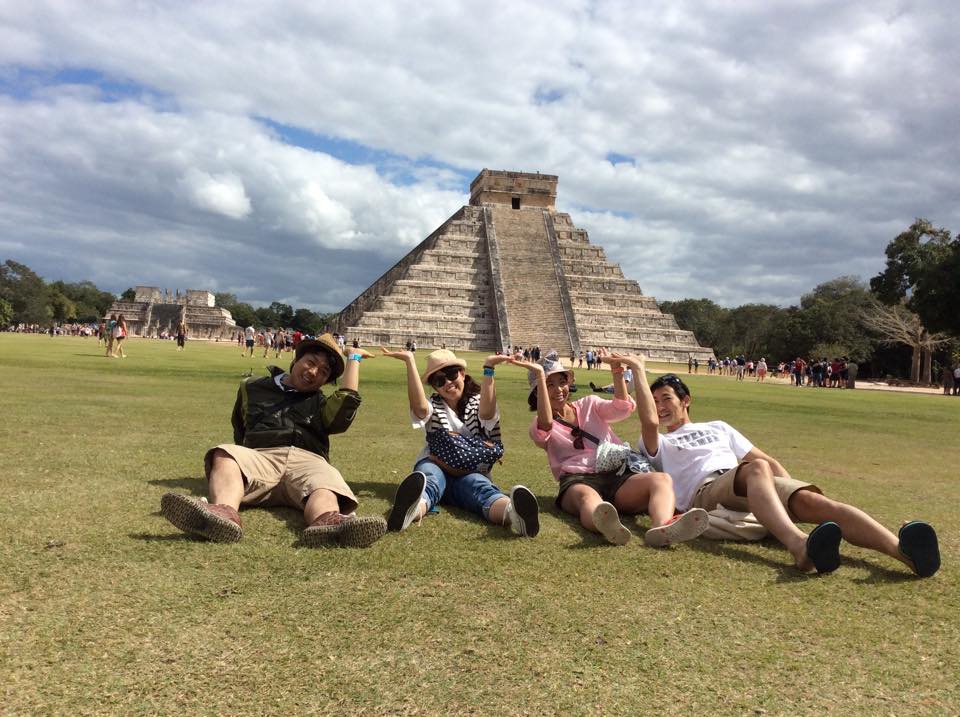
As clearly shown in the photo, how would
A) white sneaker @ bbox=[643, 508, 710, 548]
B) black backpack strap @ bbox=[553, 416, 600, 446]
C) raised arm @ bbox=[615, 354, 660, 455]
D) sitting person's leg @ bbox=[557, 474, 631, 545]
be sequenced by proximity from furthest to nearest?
black backpack strap @ bbox=[553, 416, 600, 446], raised arm @ bbox=[615, 354, 660, 455], sitting person's leg @ bbox=[557, 474, 631, 545], white sneaker @ bbox=[643, 508, 710, 548]

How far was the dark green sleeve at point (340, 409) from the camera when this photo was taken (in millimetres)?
4676

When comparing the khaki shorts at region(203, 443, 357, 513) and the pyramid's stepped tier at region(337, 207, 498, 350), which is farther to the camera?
the pyramid's stepped tier at region(337, 207, 498, 350)

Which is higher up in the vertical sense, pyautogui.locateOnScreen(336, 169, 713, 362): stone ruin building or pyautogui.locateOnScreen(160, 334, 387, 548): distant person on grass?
pyautogui.locateOnScreen(336, 169, 713, 362): stone ruin building

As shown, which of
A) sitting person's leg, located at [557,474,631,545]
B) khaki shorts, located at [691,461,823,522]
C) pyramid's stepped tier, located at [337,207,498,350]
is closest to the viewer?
sitting person's leg, located at [557,474,631,545]

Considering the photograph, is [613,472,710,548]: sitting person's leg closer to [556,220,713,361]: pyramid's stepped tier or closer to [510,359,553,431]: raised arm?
[510,359,553,431]: raised arm

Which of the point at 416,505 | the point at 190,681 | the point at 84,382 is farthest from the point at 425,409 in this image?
the point at 84,382

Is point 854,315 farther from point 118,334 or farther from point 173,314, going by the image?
point 173,314

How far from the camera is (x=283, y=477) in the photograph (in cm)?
454

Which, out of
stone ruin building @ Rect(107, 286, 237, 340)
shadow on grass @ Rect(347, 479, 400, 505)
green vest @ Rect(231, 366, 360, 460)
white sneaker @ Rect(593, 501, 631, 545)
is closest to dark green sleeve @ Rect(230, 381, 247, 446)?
green vest @ Rect(231, 366, 360, 460)

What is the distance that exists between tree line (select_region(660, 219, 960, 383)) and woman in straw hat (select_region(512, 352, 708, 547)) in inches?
1296

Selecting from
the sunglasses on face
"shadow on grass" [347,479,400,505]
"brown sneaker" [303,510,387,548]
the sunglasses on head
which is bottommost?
"shadow on grass" [347,479,400,505]

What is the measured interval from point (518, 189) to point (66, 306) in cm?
7403

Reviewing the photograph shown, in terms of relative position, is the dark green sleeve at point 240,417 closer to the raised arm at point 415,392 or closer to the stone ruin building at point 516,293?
the raised arm at point 415,392

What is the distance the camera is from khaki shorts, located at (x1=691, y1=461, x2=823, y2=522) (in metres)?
4.23
